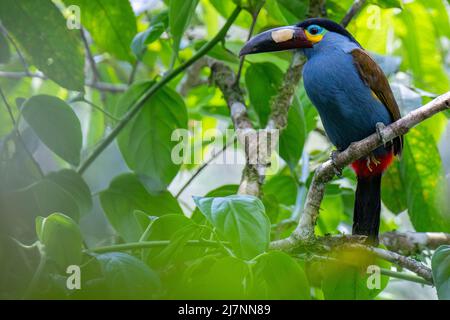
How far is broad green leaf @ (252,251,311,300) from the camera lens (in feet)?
5.35

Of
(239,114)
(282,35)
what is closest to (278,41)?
(282,35)

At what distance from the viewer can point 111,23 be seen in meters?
2.55

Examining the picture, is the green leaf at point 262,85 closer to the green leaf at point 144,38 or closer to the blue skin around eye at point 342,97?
the blue skin around eye at point 342,97

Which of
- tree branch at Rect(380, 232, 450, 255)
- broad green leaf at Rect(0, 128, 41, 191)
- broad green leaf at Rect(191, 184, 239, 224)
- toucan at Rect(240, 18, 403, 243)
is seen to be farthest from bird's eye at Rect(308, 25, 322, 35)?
broad green leaf at Rect(0, 128, 41, 191)

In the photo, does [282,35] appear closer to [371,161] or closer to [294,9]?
[294,9]

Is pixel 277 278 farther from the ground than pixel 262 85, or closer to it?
closer to it

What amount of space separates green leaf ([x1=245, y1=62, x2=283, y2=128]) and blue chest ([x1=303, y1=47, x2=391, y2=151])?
0.39ft

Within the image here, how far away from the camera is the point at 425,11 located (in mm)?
3229

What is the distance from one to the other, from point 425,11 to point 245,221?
2.00 m

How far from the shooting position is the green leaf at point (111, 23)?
2.50 metres

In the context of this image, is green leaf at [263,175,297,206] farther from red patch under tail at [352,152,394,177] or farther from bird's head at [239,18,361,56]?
bird's head at [239,18,361,56]

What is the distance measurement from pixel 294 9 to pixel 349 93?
398 millimetres
